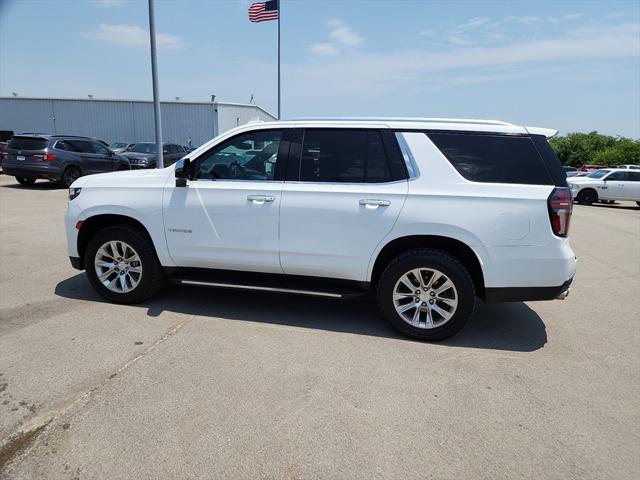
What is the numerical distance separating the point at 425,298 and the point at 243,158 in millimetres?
2212

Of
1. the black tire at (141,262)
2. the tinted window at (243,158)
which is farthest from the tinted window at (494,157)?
the black tire at (141,262)

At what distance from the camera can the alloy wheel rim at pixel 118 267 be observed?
185 inches

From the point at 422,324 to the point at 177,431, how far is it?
2.28 metres

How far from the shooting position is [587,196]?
20156 millimetres

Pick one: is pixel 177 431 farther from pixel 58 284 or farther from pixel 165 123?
pixel 165 123

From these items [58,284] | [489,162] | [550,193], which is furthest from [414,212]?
[58,284]

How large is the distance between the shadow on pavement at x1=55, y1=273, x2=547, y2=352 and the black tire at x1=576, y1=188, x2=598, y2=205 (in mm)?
17813

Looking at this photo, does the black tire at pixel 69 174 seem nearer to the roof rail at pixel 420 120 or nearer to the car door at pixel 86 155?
the car door at pixel 86 155

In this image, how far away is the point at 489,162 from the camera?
390 centimetres

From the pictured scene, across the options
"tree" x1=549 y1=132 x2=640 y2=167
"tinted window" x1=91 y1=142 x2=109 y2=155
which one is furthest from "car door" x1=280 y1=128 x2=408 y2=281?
"tree" x1=549 y1=132 x2=640 y2=167

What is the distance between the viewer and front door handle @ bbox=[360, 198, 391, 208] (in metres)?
3.97

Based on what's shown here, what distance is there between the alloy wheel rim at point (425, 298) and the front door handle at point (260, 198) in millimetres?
1396

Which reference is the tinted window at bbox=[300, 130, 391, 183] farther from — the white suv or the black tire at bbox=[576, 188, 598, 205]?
the black tire at bbox=[576, 188, 598, 205]

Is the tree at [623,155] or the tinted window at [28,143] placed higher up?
the tree at [623,155]
